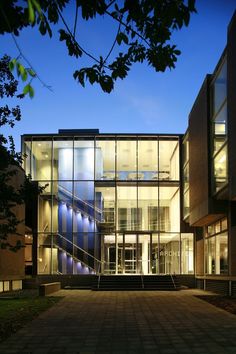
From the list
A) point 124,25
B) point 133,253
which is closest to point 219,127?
point 133,253

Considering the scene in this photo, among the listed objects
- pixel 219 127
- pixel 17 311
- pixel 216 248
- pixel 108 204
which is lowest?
pixel 17 311

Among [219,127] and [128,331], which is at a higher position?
[219,127]

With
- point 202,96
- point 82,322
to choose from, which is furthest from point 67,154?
point 82,322

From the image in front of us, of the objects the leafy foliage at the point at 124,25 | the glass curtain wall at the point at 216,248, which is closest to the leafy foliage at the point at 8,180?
the leafy foliage at the point at 124,25

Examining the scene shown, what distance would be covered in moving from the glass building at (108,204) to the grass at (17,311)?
12197 mm

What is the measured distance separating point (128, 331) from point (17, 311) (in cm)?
525

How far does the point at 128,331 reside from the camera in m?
11.9

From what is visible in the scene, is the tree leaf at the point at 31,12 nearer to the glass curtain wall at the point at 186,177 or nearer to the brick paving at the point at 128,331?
the brick paving at the point at 128,331

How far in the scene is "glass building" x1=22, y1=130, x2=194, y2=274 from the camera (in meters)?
32.8

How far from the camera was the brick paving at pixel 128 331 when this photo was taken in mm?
9883

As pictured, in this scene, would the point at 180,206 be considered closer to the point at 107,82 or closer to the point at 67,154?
the point at 67,154

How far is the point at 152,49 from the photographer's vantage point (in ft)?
20.1

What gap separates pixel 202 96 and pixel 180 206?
952cm

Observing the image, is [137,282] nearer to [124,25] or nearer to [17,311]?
[17,311]
